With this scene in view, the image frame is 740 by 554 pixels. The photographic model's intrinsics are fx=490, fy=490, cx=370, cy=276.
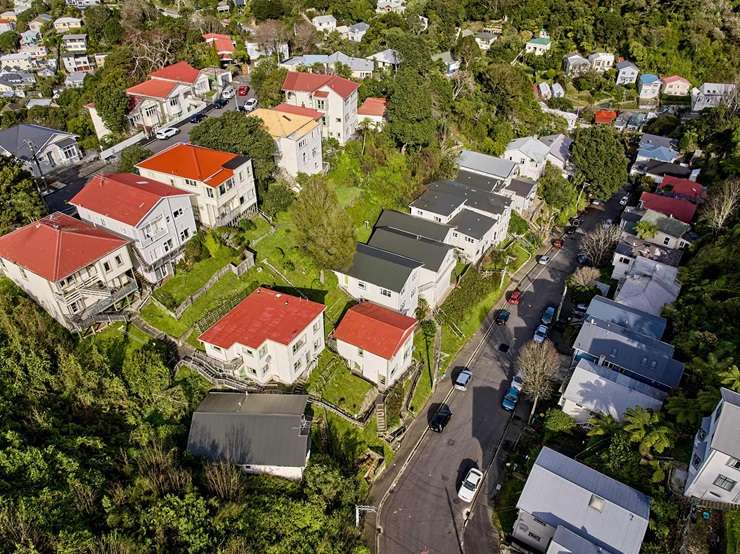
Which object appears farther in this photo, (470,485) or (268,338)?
(268,338)

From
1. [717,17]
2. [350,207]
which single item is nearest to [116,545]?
[350,207]

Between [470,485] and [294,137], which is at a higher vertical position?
[294,137]

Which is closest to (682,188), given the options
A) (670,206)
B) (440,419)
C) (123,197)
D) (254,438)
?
(670,206)

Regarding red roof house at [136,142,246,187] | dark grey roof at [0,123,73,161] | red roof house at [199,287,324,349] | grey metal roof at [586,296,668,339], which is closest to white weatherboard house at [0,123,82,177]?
dark grey roof at [0,123,73,161]

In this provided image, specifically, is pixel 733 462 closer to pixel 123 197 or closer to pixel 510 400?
pixel 510 400

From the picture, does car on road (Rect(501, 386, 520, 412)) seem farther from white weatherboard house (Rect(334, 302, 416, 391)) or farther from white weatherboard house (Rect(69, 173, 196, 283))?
white weatherboard house (Rect(69, 173, 196, 283))

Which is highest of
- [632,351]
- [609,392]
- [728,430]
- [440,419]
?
[728,430]

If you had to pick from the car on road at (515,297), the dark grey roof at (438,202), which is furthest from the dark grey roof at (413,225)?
the car on road at (515,297)
